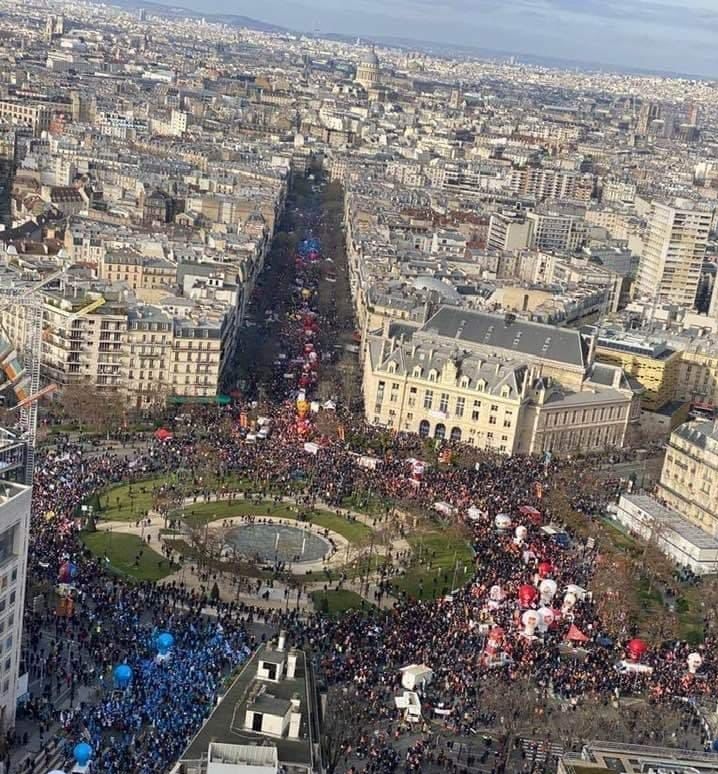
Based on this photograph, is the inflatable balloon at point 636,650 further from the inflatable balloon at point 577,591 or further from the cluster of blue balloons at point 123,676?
the cluster of blue balloons at point 123,676

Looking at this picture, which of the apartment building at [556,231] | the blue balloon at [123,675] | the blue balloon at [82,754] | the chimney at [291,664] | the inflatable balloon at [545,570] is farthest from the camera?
the apartment building at [556,231]

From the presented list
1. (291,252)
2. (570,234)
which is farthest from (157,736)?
(570,234)

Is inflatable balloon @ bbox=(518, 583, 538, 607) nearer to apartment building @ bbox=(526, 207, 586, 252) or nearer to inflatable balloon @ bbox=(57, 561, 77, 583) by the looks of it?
inflatable balloon @ bbox=(57, 561, 77, 583)

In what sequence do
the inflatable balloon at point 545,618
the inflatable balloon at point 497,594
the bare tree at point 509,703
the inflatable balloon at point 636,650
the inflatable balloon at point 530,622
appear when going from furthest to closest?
1. the inflatable balloon at point 497,594
2. the inflatable balloon at point 545,618
3. the inflatable balloon at point 530,622
4. the inflatable balloon at point 636,650
5. the bare tree at point 509,703

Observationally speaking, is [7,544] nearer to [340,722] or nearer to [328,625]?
[340,722]

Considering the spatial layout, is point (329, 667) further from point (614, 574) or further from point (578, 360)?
point (578, 360)

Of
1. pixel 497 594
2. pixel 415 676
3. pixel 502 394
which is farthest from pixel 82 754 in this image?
pixel 502 394

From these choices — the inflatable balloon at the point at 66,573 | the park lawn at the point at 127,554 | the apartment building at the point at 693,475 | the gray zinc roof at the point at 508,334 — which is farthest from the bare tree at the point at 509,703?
the gray zinc roof at the point at 508,334
